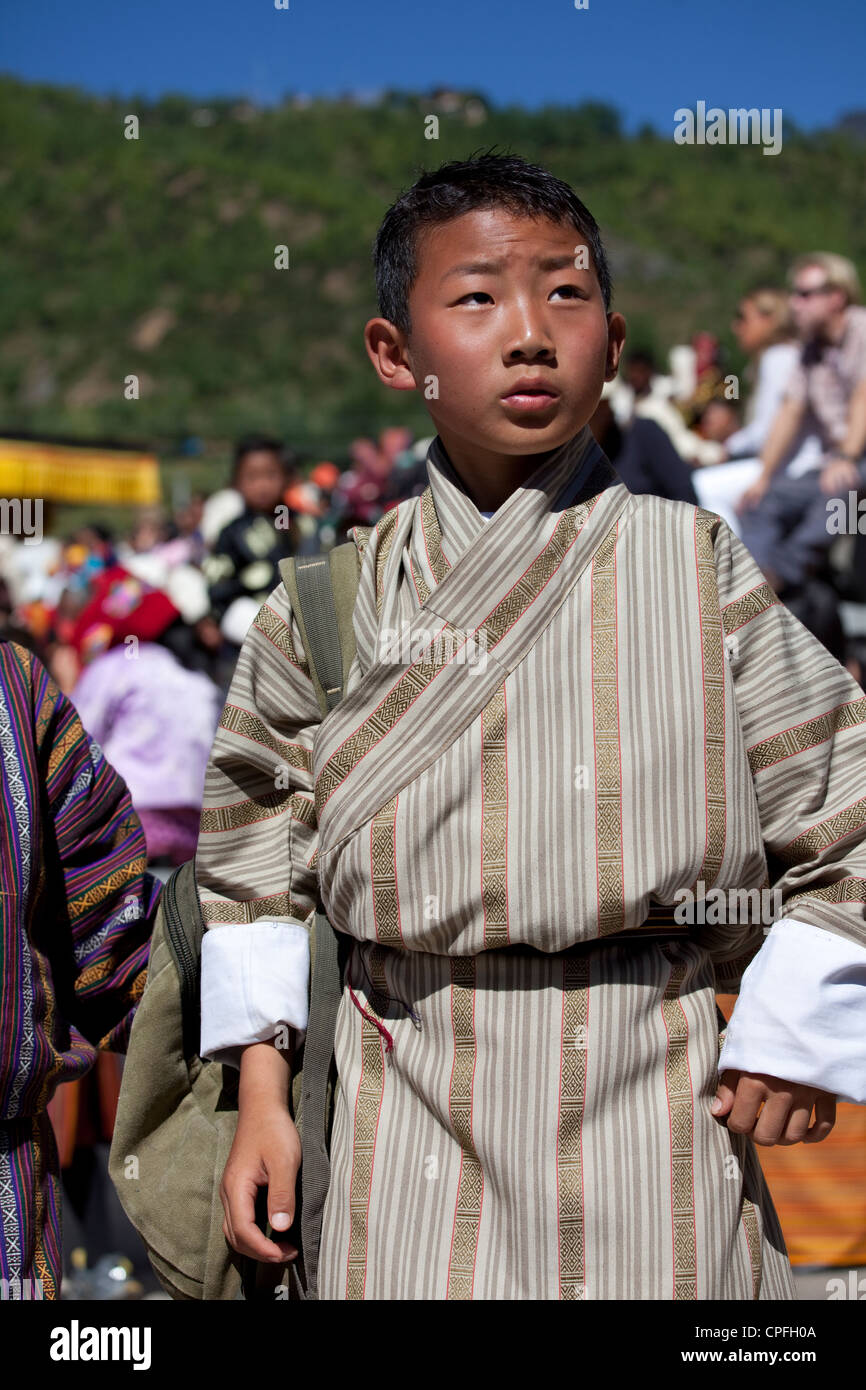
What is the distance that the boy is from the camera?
59.8 inches

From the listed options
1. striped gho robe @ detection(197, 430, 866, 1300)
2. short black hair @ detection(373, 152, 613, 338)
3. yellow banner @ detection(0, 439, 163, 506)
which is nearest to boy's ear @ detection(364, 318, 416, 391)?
short black hair @ detection(373, 152, 613, 338)

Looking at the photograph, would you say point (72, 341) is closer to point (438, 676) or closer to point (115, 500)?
point (115, 500)

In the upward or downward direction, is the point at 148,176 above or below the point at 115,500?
above

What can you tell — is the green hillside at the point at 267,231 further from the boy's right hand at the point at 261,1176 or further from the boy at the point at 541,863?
the boy's right hand at the point at 261,1176

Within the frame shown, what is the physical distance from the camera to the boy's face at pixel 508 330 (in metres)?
1.63

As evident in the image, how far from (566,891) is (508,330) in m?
0.63

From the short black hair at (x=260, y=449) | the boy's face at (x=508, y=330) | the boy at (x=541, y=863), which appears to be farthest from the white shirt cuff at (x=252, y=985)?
the short black hair at (x=260, y=449)

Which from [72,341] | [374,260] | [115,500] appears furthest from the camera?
[72,341]

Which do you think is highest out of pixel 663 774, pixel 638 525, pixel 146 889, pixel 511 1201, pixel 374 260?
pixel 374 260

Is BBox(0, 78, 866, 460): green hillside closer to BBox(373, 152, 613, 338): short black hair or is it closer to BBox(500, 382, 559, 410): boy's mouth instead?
BBox(373, 152, 613, 338): short black hair

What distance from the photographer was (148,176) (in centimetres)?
6178
